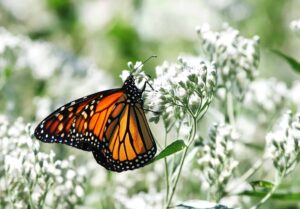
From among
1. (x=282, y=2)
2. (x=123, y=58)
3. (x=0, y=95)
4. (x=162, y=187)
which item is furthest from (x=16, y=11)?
(x=162, y=187)

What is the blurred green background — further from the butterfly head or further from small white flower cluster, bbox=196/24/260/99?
the butterfly head

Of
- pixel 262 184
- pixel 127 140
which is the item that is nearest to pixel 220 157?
pixel 262 184

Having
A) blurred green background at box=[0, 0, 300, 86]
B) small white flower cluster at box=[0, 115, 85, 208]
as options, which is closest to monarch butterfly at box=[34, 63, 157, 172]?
small white flower cluster at box=[0, 115, 85, 208]

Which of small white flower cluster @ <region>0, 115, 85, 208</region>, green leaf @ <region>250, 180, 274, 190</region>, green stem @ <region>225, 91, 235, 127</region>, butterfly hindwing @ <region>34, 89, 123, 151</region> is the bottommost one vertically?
green leaf @ <region>250, 180, 274, 190</region>

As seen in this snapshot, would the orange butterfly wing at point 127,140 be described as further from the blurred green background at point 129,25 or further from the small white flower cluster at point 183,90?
the blurred green background at point 129,25

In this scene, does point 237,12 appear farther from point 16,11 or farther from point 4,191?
point 4,191

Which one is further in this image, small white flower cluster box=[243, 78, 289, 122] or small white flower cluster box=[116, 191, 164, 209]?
small white flower cluster box=[243, 78, 289, 122]

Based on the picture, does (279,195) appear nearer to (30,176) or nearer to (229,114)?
(229,114)
